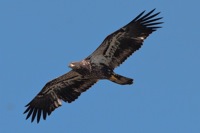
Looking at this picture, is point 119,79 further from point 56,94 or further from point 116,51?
point 56,94

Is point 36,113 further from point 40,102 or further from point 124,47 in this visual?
point 124,47

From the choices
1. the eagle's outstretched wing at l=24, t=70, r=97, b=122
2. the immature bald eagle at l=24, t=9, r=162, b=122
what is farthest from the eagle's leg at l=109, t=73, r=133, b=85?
the eagle's outstretched wing at l=24, t=70, r=97, b=122

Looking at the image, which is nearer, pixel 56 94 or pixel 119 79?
pixel 119 79

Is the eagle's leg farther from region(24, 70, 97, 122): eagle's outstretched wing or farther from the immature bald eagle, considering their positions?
region(24, 70, 97, 122): eagle's outstretched wing

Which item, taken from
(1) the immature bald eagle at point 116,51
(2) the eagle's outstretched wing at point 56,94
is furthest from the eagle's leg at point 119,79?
(2) the eagle's outstretched wing at point 56,94

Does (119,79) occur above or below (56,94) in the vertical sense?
below

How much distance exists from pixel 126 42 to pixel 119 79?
1.55 metres

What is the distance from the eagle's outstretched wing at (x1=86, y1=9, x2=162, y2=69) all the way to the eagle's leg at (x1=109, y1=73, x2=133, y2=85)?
1.64 ft

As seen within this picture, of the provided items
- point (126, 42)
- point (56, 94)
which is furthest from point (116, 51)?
point (56, 94)

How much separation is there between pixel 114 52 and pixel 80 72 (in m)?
1.60

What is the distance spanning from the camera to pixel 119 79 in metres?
31.0

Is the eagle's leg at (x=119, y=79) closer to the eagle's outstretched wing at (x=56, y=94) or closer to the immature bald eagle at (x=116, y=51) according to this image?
the immature bald eagle at (x=116, y=51)

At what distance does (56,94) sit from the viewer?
33.6m

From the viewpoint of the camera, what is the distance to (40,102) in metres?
33.6
